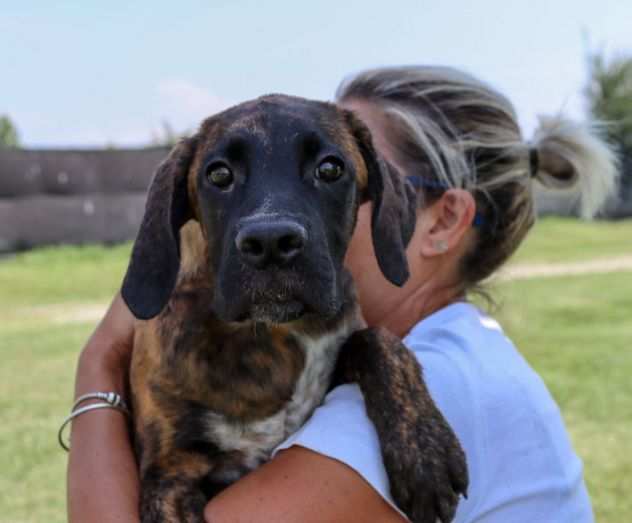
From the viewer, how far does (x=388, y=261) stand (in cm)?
283

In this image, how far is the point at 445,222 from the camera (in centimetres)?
351

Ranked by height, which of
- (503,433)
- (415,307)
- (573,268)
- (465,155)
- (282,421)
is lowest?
(573,268)

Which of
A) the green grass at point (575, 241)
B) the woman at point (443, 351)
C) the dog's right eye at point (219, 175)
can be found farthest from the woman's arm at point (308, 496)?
the green grass at point (575, 241)

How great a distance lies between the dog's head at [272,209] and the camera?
2.41 m

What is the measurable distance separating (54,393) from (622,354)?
6.17 metres

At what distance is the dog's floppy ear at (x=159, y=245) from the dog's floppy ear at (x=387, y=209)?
Answer: 597mm

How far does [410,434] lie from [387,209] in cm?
75

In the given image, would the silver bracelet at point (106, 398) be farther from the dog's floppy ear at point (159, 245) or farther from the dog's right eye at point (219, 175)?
the dog's right eye at point (219, 175)

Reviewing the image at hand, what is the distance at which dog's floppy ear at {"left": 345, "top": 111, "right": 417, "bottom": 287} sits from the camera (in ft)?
9.29

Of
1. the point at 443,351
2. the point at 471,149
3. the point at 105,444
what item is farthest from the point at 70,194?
the point at 443,351

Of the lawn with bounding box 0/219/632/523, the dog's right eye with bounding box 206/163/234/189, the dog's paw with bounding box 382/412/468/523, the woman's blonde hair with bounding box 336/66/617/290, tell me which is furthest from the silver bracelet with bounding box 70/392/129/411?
the lawn with bounding box 0/219/632/523

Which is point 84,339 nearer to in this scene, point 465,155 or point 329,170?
point 465,155

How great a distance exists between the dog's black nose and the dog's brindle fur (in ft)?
0.05

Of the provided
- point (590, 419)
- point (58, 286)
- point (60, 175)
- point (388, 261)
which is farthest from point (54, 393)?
point (60, 175)
